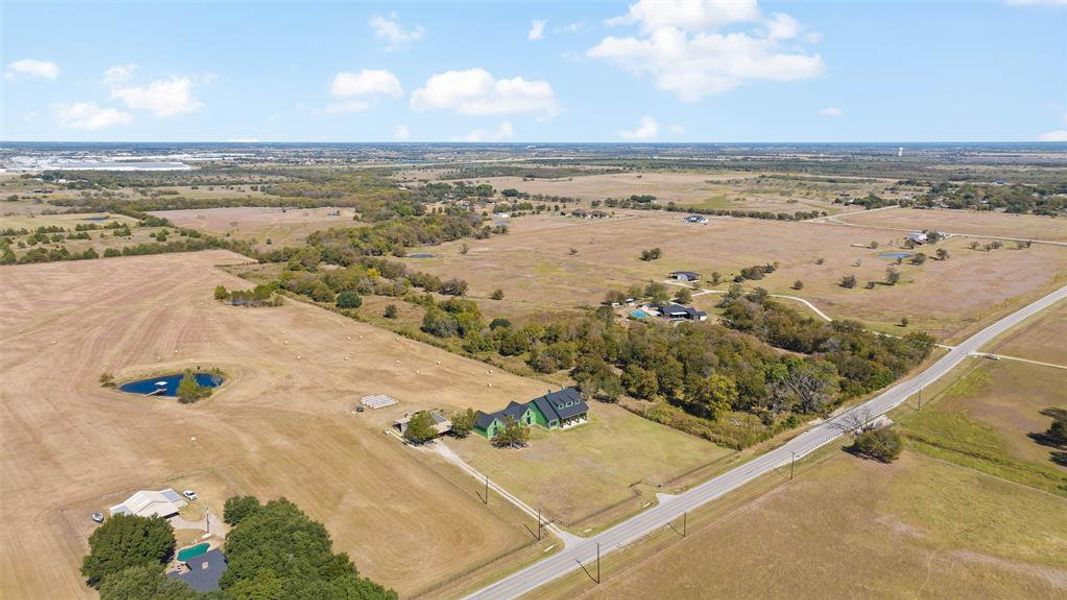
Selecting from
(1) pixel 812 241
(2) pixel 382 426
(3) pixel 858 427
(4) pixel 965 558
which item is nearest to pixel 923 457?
(3) pixel 858 427

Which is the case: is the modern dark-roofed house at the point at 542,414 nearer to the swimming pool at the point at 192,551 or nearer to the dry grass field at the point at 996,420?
the swimming pool at the point at 192,551

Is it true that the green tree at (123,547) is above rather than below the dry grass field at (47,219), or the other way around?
below

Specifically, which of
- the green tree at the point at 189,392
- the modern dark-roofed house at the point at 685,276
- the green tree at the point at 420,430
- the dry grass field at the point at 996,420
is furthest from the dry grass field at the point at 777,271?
the green tree at the point at 189,392

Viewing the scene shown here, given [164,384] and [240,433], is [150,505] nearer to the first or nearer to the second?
[240,433]

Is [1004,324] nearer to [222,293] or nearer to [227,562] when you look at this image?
[227,562]

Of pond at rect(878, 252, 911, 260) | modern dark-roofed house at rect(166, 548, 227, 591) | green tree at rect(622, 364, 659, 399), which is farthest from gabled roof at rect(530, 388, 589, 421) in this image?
pond at rect(878, 252, 911, 260)

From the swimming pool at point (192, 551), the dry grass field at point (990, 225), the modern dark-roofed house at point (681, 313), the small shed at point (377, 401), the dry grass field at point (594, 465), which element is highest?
the dry grass field at point (990, 225)
